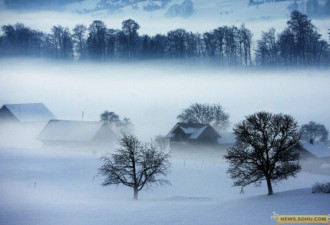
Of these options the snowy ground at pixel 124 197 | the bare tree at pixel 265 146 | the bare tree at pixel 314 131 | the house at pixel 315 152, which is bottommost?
the house at pixel 315 152

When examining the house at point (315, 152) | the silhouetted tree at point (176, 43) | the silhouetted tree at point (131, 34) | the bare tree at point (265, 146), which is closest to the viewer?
the bare tree at point (265, 146)

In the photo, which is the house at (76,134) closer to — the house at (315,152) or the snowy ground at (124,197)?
the snowy ground at (124,197)

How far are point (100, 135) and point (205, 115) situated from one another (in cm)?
1388

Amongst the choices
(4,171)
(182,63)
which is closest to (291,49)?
(182,63)

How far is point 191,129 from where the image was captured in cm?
3916

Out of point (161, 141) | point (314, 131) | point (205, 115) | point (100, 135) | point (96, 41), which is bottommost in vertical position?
point (161, 141)

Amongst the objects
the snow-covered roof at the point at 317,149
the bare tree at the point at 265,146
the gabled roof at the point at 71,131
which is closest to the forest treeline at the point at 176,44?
the bare tree at the point at 265,146

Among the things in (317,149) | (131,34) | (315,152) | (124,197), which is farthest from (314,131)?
(124,197)

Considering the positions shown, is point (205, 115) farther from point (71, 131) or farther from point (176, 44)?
point (176, 44)

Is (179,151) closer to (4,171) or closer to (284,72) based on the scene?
(284,72)

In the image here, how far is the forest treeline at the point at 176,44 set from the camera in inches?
972

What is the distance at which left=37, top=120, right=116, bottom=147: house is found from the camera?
1500 inches

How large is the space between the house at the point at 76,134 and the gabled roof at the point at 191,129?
24.4ft

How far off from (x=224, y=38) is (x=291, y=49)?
5.54 metres
